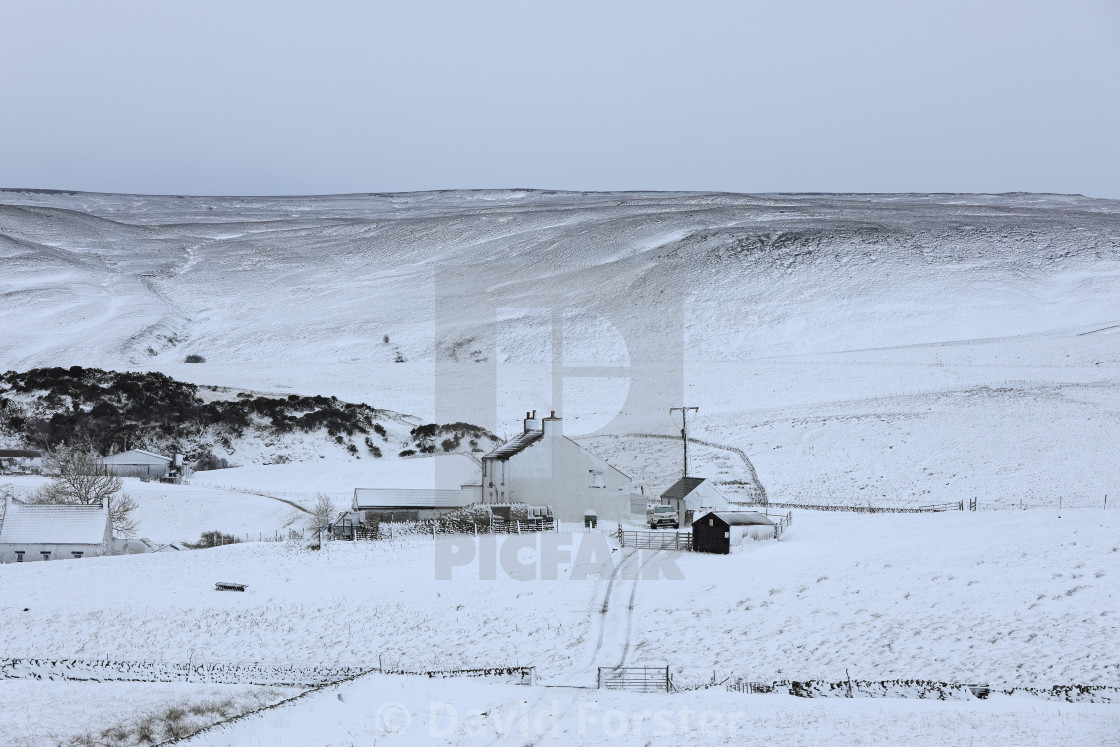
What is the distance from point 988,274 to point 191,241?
439 feet

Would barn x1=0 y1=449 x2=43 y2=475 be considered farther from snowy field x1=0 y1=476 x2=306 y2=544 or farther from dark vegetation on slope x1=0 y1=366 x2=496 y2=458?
snowy field x1=0 y1=476 x2=306 y2=544

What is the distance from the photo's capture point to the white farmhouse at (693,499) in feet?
125

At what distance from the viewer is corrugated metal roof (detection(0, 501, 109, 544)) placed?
111ft

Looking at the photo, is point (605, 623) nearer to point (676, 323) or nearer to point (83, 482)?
point (83, 482)

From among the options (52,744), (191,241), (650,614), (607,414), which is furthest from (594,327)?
(191,241)

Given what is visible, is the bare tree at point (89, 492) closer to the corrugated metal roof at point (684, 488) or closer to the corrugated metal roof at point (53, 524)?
the corrugated metal roof at point (53, 524)

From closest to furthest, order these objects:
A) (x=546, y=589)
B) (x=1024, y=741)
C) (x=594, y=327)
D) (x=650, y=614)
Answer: (x=1024, y=741)
(x=650, y=614)
(x=546, y=589)
(x=594, y=327)

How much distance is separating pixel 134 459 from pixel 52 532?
18.7m

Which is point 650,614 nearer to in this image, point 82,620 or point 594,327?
point 82,620

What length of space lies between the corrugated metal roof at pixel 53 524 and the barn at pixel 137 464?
16.1 metres

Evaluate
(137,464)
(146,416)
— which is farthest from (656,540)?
(146,416)

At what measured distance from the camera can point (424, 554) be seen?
31453 millimetres

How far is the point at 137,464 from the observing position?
5200cm

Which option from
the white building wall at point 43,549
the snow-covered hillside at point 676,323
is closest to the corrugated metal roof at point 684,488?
the snow-covered hillside at point 676,323
